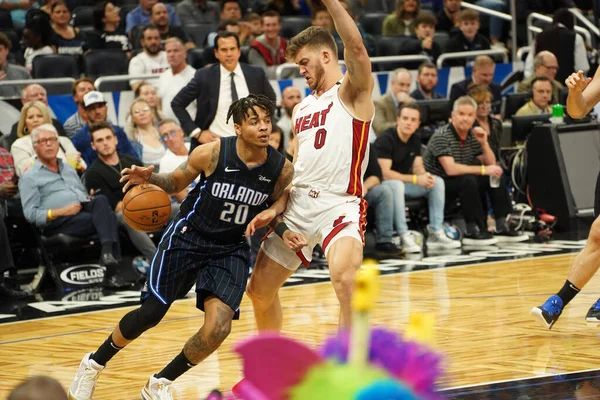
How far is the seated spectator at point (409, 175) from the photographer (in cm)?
1090

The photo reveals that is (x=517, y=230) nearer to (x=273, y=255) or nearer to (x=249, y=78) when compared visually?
(x=249, y=78)

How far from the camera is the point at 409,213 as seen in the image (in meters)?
11.6

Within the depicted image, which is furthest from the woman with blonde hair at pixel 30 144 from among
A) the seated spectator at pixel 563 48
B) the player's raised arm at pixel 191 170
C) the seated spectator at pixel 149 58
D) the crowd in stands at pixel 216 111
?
the seated spectator at pixel 563 48

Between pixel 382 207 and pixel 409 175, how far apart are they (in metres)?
0.58

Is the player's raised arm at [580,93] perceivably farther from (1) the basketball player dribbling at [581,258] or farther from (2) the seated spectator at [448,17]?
(2) the seated spectator at [448,17]

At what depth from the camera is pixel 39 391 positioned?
5.90ft

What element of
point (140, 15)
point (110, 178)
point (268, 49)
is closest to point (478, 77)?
point (268, 49)

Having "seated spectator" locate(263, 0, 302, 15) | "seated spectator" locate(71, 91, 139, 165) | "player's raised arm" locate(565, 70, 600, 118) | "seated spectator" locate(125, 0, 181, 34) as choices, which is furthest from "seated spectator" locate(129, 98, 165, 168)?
"player's raised arm" locate(565, 70, 600, 118)

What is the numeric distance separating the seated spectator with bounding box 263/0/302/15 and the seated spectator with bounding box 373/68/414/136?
10.8ft

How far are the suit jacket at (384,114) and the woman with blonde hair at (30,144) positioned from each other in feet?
11.4

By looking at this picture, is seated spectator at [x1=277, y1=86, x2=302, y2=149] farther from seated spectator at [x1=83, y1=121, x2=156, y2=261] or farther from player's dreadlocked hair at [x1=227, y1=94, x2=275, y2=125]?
player's dreadlocked hair at [x1=227, y1=94, x2=275, y2=125]

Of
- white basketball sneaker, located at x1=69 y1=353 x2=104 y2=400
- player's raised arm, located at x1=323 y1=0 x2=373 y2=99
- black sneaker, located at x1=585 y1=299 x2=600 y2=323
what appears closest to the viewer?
player's raised arm, located at x1=323 y1=0 x2=373 y2=99

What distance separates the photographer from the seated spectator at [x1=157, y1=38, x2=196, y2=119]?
1145cm

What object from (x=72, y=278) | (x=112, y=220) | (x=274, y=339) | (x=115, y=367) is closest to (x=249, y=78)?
(x=112, y=220)
